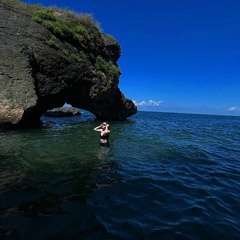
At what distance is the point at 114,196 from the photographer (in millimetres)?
6910

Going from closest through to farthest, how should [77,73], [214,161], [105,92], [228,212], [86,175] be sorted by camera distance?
[228,212] < [86,175] < [214,161] < [77,73] < [105,92]

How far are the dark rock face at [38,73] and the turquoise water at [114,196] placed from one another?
254 inches

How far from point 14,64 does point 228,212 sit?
16925 millimetres

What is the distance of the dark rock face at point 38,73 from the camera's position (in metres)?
17.5

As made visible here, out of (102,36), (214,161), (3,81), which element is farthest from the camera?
(102,36)

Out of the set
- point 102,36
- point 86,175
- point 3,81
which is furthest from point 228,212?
point 102,36

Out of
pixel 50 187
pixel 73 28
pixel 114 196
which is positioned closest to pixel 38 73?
pixel 73 28

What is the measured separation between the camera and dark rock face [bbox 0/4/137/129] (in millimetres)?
17500

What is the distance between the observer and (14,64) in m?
17.9

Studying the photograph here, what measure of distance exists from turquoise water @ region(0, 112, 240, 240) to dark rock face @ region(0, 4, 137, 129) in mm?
6442

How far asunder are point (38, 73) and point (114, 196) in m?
16.2

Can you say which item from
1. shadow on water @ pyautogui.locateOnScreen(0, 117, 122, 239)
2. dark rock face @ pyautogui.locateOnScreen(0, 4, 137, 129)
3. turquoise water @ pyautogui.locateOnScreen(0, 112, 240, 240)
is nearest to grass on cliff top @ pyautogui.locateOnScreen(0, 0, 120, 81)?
dark rock face @ pyautogui.locateOnScreen(0, 4, 137, 129)

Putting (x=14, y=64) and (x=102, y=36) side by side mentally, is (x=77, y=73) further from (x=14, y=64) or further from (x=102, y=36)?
(x=102, y=36)

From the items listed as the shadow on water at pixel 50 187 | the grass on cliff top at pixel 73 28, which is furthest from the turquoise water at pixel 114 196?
the grass on cliff top at pixel 73 28
